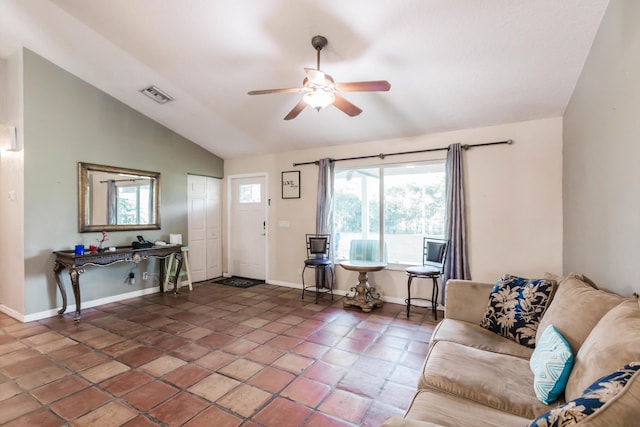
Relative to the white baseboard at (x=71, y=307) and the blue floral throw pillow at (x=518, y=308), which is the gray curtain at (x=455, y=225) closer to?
the blue floral throw pillow at (x=518, y=308)

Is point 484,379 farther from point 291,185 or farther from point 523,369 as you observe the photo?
point 291,185

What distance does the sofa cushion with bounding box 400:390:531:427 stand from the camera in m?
1.20

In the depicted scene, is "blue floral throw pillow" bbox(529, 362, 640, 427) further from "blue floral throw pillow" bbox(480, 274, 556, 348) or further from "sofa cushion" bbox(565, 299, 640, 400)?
"blue floral throw pillow" bbox(480, 274, 556, 348)

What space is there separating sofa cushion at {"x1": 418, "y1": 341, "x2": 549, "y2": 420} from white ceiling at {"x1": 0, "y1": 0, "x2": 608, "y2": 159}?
2.40 meters

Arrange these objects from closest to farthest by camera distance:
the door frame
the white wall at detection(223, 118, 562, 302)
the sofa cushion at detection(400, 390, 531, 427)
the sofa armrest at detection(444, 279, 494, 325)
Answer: the sofa cushion at detection(400, 390, 531, 427) < the sofa armrest at detection(444, 279, 494, 325) < the white wall at detection(223, 118, 562, 302) < the door frame

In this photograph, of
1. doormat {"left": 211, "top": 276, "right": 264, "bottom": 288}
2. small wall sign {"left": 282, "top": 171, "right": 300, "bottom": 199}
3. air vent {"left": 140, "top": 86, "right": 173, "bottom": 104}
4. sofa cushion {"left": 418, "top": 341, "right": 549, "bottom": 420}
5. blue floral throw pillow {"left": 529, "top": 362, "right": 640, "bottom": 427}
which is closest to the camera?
blue floral throw pillow {"left": 529, "top": 362, "right": 640, "bottom": 427}

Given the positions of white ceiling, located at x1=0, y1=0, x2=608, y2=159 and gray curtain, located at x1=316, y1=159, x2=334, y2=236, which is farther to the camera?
gray curtain, located at x1=316, y1=159, x2=334, y2=236

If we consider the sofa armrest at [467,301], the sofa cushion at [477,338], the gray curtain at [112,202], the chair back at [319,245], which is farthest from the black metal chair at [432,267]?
the gray curtain at [112,202]

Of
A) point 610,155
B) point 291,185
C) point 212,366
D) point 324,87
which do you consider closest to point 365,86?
point 324,87

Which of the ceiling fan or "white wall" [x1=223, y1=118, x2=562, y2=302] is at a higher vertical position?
the ceiling fan

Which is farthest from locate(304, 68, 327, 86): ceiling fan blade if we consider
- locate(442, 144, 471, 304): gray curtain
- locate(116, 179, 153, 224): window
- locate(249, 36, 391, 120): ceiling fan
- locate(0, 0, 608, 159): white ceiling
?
locate(116, 179, 153, 224): window

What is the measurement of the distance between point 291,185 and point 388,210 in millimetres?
1758

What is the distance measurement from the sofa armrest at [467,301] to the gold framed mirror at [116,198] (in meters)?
4.47

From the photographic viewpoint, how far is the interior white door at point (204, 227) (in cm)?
543
